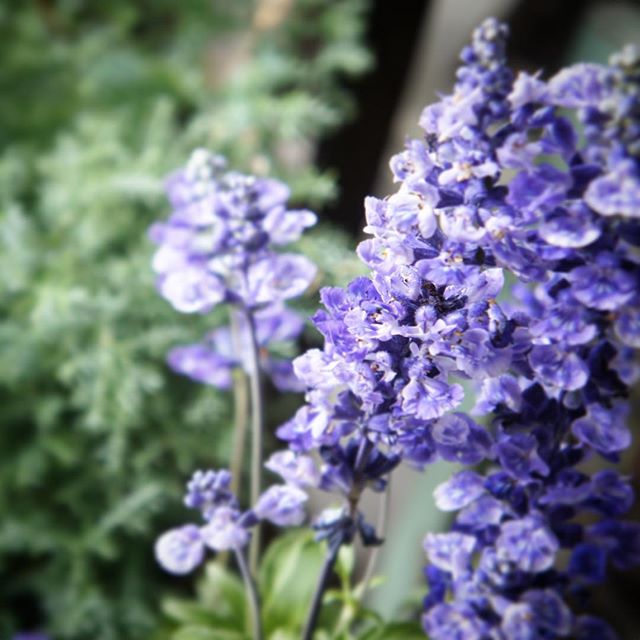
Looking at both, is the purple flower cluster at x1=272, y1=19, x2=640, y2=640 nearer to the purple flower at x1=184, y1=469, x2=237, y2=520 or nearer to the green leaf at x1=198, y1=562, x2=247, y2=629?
the purple flower at x1=184, y1=469, x2=237, y2=520

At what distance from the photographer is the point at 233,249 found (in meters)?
0.64

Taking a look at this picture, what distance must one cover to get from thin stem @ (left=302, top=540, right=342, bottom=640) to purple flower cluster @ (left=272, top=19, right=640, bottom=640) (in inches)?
1.9

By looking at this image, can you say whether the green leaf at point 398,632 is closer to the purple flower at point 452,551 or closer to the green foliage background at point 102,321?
the purple flower at point 452,551

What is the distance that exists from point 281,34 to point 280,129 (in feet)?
0.83

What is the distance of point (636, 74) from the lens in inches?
16.9

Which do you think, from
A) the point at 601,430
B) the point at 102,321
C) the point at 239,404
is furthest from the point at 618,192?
the point at 102,321

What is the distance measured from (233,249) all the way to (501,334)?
25 cm

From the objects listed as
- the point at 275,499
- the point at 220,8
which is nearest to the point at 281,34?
the point at 220,8

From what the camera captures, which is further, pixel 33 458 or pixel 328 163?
pixel 328 163

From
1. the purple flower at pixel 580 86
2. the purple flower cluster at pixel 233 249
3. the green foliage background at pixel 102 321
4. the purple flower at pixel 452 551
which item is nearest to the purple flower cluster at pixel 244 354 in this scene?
the purple flower cluster at pixel 233 249

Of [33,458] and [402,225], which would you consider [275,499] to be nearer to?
[402,225]

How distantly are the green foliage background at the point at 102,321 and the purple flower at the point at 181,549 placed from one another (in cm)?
31

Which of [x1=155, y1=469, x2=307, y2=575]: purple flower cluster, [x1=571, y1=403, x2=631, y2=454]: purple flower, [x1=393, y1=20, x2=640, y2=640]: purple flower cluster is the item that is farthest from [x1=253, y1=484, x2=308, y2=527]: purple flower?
[x1=571, y1=403, x2=631, y2=454]: purple flower

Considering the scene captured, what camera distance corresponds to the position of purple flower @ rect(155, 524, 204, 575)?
609 millimetres
